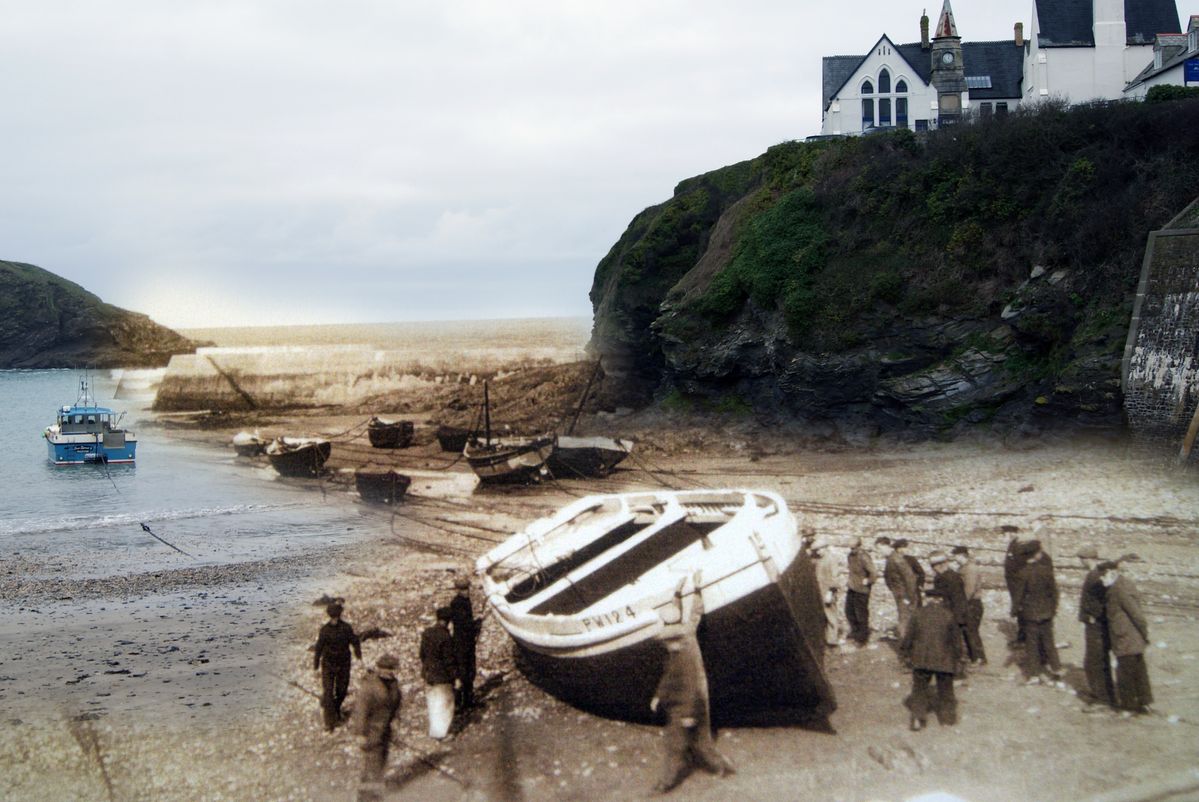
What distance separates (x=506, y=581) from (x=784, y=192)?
15.4 feet

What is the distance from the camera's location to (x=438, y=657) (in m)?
5.27

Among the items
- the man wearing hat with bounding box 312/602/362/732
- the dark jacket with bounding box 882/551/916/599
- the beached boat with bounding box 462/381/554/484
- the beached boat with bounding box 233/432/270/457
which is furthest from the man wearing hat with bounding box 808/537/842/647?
the beached boat with bounding box 233/432/270/457

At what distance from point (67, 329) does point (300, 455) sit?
6.41 feet

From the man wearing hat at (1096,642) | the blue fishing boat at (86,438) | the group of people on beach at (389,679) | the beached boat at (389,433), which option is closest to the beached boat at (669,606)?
the group of people on beach at (389,679)

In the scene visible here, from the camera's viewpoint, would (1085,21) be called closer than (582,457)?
No

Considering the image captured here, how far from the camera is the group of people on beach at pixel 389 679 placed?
16.8ft

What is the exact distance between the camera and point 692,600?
484 cm

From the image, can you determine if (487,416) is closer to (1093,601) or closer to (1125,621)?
(1093,601)

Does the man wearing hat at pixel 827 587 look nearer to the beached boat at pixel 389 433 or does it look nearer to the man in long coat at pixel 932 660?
the man in long coat at pixel 932 660

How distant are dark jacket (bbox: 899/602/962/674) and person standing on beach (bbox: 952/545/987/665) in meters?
0.14

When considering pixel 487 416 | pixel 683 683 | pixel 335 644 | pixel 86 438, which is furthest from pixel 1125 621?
pixel 86 438

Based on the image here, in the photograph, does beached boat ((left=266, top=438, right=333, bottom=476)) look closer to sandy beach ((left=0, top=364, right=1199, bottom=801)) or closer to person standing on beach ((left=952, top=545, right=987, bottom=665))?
sandy beach ((left=0, top=364, right=1199, bottom=801))

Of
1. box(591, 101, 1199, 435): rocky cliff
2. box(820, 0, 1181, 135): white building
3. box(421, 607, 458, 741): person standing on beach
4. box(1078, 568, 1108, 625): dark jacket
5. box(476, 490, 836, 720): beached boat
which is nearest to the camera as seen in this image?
box(476, 490, 836, 720): beached boat

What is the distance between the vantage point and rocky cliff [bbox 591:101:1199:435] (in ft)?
22.8
